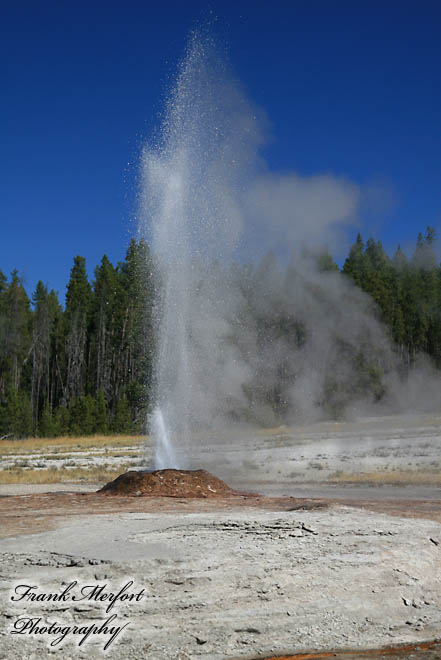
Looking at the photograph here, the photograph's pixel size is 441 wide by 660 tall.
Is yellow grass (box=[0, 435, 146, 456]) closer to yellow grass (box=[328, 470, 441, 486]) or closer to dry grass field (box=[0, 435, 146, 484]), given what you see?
dry grass field (box=[0, 435, 146, 484])

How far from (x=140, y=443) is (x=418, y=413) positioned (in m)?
14.4

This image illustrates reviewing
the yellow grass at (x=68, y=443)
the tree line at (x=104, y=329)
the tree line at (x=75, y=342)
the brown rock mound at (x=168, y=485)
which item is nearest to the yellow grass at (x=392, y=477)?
the brown rock mound at (x=168, y=485)

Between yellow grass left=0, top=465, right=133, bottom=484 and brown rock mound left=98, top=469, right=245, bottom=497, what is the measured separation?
630 centimetres

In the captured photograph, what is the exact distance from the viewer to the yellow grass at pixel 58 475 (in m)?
17.5

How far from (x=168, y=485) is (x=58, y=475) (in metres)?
8.66

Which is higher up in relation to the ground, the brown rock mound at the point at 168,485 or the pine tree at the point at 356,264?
the pine tree at the point at 356,264

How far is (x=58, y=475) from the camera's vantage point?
1877 cm

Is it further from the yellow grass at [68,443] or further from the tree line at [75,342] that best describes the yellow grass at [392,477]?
the tree line at [75,342]

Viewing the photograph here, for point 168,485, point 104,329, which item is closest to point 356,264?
point 104,329

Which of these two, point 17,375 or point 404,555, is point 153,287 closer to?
point 404,555

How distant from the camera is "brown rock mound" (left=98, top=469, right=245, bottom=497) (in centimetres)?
1090

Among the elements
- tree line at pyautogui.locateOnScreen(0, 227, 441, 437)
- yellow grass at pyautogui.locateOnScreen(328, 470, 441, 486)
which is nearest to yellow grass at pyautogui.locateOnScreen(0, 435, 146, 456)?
tree line at pyautogui.locateOnScreen(0, 227, 441, 437)

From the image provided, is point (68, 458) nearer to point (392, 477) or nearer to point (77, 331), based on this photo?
point (392, 477)

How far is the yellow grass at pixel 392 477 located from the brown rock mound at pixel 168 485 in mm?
6360
